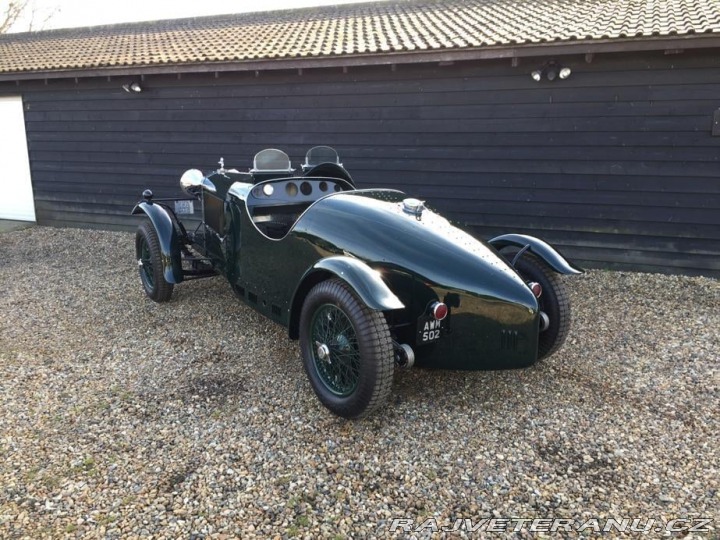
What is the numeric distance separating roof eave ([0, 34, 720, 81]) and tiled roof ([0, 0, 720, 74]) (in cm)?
4

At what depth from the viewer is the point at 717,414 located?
3055 millimetres

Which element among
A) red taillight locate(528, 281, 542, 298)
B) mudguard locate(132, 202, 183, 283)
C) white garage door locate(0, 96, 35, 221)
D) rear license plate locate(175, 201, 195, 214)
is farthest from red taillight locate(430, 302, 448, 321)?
white garage door locate(0, 96, 35, 221)

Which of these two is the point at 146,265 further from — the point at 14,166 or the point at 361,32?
the point at 14,166

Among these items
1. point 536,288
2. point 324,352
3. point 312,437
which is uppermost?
point 536,288

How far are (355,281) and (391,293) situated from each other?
0.68 feet

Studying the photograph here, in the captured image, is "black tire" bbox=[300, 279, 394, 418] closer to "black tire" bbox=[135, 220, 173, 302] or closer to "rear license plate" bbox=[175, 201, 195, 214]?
"black tire" bbox=[135, 220, 173, 302]

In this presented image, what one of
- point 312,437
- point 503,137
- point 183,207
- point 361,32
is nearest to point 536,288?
point 312,437

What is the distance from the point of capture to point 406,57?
21.7ft

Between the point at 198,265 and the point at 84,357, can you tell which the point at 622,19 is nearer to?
the point at 198,265

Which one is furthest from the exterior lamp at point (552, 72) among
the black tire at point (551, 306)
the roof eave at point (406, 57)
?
the black tire at point (551, 306)

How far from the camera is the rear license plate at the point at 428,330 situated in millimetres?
2900

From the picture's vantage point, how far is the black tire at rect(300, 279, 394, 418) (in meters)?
2.68

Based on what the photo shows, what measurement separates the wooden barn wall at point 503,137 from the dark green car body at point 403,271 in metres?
3.24

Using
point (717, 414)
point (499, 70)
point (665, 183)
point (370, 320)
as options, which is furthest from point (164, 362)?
point (665, 183)
